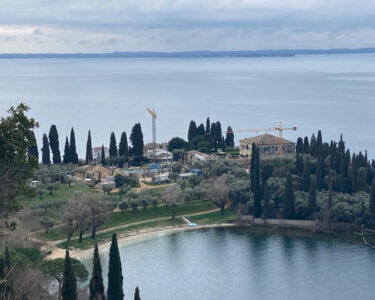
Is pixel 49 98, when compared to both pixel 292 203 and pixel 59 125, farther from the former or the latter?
pixel 292 203

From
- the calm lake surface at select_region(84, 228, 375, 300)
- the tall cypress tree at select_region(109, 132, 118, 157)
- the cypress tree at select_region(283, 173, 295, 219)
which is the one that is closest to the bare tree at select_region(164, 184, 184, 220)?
the calm lake surface at select_region(84, 228, 375, 300)

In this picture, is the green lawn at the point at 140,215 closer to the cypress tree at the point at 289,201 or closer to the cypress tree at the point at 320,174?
the cypress tree at the point at 289,201

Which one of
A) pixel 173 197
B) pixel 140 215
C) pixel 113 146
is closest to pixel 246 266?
pixel 173 197

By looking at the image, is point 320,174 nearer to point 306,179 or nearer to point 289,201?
point 306,179

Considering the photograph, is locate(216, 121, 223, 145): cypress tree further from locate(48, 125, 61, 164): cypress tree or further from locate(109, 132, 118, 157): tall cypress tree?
locate(48, 125, 61, 164): cypress tree

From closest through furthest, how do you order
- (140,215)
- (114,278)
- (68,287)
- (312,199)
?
(68,287), (114,278), (312,199), (140,215)

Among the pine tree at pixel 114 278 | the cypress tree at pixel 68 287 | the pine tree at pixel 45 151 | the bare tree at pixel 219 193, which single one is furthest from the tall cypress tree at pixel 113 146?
the cypress tree at pixel 68 287

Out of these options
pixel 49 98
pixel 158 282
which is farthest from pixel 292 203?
pixel 49 98
